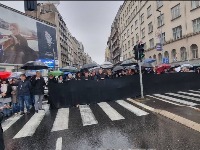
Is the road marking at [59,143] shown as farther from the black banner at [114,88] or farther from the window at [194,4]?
the window at [194,4]

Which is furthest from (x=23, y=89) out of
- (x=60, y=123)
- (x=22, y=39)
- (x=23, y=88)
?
(x=22, y=39)

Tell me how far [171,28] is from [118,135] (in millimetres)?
31300

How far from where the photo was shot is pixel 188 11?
32031 mm

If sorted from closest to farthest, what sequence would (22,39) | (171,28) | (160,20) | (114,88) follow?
(114,88)
(171,28)
(160,20)
(22,39)

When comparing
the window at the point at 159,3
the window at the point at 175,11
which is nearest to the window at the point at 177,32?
the window at the point at 175,11

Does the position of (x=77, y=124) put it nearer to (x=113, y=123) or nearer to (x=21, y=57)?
(x=113, y=123)

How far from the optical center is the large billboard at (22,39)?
4607 centimetres

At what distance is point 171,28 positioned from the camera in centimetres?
3631

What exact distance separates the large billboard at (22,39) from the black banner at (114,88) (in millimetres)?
33168

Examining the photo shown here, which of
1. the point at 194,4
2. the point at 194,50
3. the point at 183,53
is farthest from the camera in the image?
the point at 183,53

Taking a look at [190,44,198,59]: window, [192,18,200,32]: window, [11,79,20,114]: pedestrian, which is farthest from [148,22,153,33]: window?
[11,79,20,114]: pedestrian

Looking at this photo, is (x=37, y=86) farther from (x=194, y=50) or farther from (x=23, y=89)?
(x=194, y=50)

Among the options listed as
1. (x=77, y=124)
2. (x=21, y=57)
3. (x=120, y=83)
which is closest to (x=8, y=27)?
(x=21, y=57)

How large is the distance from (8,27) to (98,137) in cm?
4382
